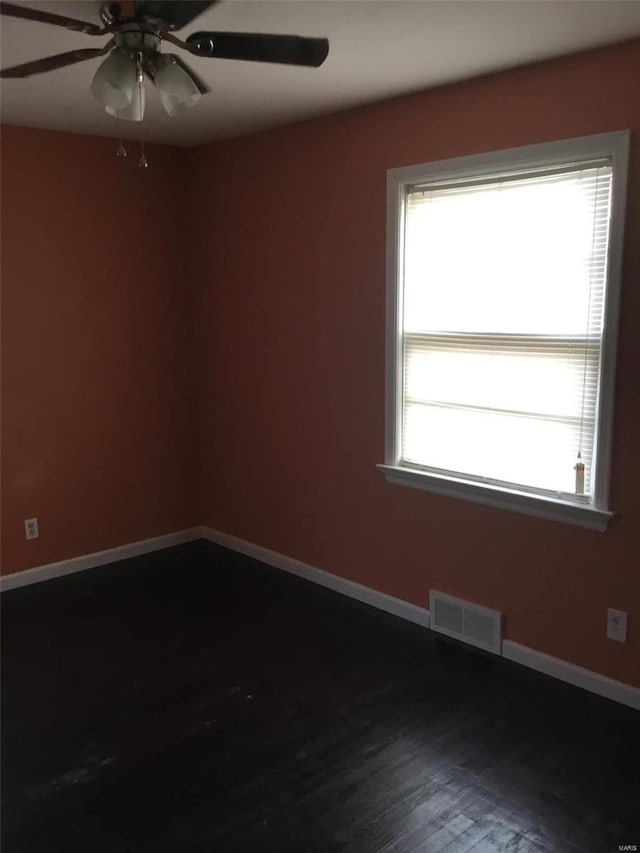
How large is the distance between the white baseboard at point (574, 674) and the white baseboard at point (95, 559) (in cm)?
227

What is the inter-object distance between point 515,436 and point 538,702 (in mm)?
1033

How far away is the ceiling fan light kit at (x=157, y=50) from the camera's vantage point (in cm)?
190

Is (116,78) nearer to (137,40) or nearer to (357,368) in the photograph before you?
(137,40)

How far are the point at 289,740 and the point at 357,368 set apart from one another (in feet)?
5.69

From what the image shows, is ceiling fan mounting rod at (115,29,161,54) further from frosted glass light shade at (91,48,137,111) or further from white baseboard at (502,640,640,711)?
white baseboard at (502,640,640,711)

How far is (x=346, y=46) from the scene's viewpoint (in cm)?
246

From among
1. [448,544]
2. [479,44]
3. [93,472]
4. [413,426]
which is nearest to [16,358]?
[93,472]

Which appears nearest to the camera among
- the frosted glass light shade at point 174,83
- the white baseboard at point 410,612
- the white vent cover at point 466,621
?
the frosted glass light shade at point 174,83

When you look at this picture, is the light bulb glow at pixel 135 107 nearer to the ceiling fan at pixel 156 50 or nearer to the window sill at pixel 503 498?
the ceiling fan at pixel 156 50

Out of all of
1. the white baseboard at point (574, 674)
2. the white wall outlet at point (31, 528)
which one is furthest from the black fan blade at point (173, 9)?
the white wall outlet at point (31, 528)

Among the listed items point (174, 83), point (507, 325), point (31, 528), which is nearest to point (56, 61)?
point (174, 83)

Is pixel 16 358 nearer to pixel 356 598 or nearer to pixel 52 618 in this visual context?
pixel 52 618

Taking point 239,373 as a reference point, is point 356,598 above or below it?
below

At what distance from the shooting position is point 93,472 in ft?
13.8
